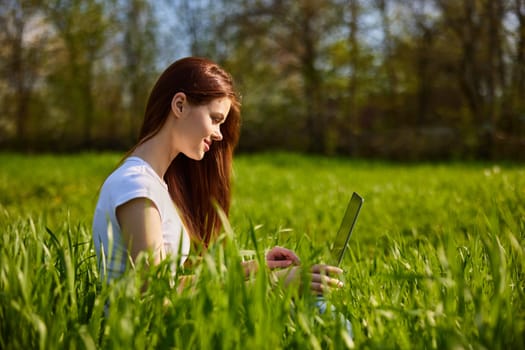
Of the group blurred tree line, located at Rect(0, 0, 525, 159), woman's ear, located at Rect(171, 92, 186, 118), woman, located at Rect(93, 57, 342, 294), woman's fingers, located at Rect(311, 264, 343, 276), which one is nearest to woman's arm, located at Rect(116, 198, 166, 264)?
woman, located at Rect(93, 57, 342, 294)

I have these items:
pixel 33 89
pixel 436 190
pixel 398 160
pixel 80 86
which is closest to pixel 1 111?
pixel 33 89

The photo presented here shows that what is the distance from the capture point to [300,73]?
1501 cm

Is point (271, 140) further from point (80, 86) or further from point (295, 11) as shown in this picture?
point (80, 86)

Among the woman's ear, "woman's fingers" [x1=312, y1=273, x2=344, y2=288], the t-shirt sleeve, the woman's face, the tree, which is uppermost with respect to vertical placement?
the tree

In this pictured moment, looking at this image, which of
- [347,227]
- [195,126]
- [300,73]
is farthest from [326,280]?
[300,73]

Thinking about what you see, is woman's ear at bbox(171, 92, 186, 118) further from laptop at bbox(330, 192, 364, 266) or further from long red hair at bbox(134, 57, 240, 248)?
laptop at bbox(330, 192, 364, 266)

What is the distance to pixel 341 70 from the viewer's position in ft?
48.3

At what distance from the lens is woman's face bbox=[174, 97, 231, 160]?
205 cm

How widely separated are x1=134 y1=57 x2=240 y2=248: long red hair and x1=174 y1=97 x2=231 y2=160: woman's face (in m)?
0.03

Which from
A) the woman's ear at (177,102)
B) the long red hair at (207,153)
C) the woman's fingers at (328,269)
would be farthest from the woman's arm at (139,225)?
the woman's fingers at (328,269)

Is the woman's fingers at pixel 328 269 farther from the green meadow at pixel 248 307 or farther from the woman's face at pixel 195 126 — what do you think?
the woman's face at pixel 195 126

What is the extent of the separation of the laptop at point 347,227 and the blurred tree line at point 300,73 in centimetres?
796

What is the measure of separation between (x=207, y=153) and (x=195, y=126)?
19.1 inches

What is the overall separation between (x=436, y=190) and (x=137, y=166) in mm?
4809
